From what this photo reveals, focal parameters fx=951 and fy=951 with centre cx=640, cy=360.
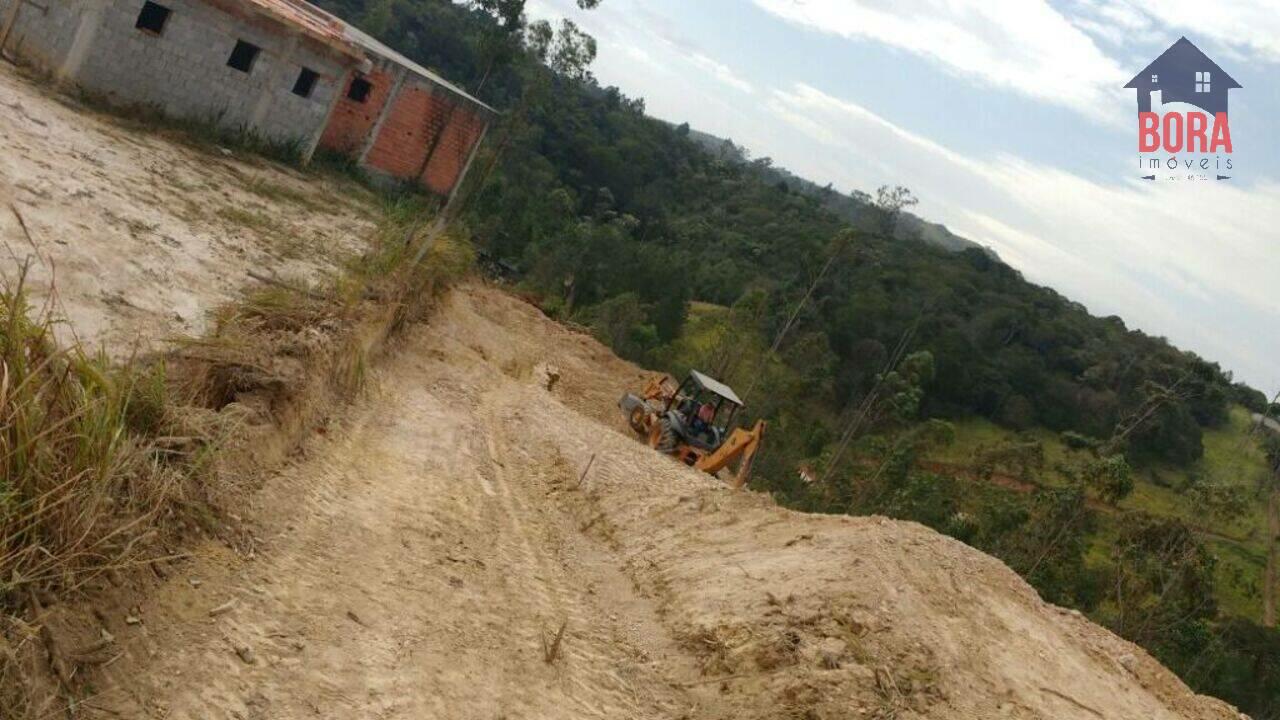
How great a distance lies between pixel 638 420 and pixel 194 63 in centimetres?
1009

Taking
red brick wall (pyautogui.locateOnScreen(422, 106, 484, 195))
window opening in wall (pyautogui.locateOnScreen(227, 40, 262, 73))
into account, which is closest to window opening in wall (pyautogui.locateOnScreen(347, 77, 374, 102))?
red brick wall (pyautogui.locateOnScreen(422, 106, 484, 195))

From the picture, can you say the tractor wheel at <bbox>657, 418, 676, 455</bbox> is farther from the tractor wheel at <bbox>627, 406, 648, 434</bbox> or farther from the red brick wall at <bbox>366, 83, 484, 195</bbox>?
the red brick wall at <bbox>366, 83, 484, 195</bbox>

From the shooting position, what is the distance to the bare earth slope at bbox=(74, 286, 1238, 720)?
4.66 meters

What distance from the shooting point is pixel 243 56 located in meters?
17.6

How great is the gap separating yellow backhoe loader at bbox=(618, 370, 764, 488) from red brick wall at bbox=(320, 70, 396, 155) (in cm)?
876

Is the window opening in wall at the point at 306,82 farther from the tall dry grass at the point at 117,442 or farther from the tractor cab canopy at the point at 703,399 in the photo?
the tall dry grass at the point at 117,442

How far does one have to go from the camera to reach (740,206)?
7081 cm

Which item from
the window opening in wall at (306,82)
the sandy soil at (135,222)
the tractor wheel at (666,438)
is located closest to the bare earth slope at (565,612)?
the sandy soil at (135,222)

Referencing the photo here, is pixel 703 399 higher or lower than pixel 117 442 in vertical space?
lower

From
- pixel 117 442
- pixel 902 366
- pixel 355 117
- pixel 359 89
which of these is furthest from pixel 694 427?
pixel 902 366

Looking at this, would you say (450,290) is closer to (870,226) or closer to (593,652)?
(593,652)

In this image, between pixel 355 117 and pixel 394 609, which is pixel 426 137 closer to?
pixel 355 117

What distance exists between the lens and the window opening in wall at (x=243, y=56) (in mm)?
17438

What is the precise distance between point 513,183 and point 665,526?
35488 mm
